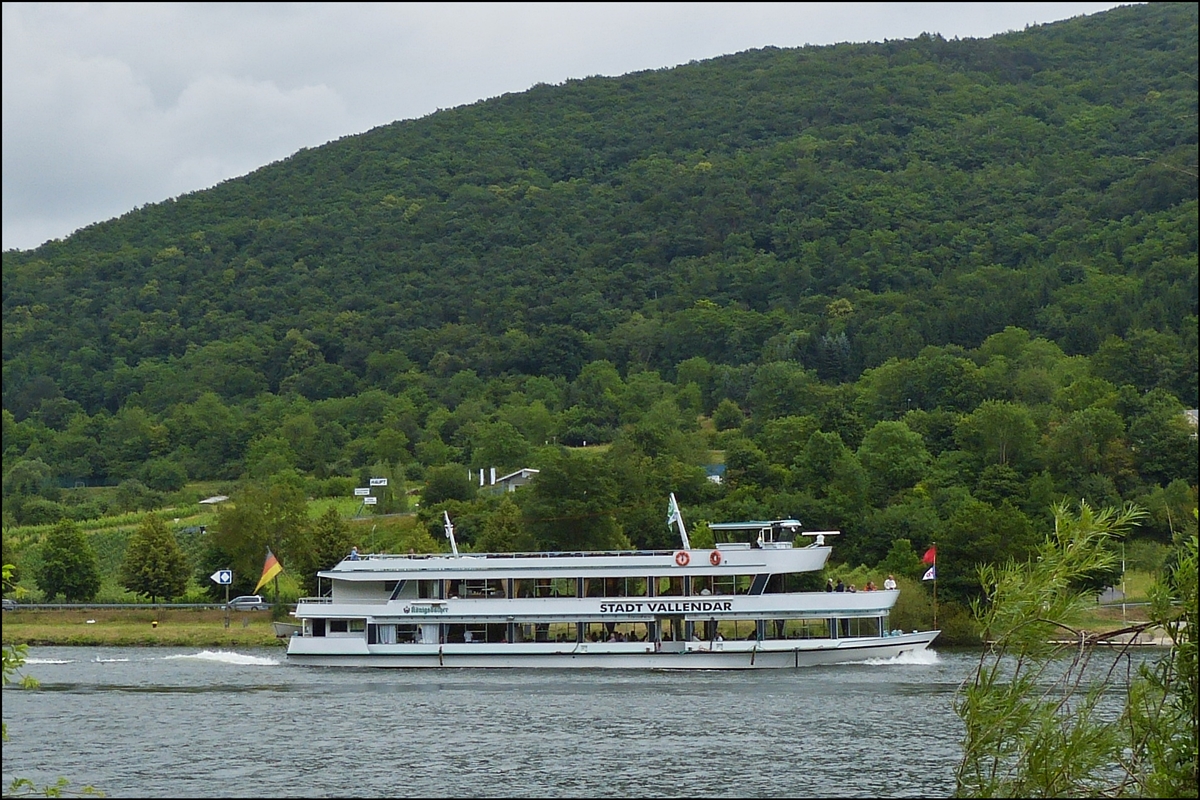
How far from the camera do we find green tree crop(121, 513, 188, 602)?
76688 mm

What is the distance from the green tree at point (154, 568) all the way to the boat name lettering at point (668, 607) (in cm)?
3069

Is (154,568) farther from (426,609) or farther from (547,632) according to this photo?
(547,632)

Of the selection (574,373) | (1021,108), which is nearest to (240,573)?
(574,373)

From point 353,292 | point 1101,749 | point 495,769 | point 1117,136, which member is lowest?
point 495,769

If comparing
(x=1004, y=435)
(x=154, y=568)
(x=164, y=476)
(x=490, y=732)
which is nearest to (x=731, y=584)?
(x=490, y=732)

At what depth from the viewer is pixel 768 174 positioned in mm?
190750

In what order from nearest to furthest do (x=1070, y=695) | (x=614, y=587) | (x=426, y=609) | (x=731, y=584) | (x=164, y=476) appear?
(x=1070, y=695)
(x=731, y=584)
(x=614, y=587)
(x=426, y=609)
(x=164, y=476)

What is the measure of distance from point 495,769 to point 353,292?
151323 millimetres

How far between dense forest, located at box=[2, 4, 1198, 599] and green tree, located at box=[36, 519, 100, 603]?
814cm

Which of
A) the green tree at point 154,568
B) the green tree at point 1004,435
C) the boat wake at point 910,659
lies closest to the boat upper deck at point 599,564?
the boat wake at point 910,659

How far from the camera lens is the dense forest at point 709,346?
281ft

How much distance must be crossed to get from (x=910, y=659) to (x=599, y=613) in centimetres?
1060

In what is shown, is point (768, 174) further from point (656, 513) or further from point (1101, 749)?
point (1101, 749)

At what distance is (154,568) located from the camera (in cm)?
7688
